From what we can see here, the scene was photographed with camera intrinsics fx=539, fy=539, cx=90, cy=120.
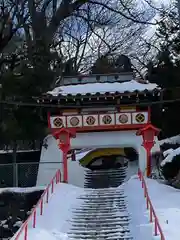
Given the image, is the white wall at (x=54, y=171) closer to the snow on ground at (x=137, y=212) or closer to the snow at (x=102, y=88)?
the snow at (x=102, y=88)

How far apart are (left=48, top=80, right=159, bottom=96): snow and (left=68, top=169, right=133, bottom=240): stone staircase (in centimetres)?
571

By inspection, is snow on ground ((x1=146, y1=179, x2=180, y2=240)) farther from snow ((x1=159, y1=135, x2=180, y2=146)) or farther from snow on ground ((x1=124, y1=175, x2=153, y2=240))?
snow ((x1=159, y1=135, x2=180, y2=146))

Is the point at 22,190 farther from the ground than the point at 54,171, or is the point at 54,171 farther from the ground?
the point at 54,171

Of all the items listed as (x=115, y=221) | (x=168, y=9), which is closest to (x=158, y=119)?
(x=168, y=9)

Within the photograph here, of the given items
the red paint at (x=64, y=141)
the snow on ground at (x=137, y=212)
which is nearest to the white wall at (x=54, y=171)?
the red paint at (x=64, y=141)

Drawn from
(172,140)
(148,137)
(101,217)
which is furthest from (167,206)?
(172,140)

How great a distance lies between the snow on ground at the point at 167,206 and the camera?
12945mm

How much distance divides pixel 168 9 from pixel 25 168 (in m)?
15.5

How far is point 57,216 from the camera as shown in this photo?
16609 millimetres

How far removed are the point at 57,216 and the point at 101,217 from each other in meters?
1.61

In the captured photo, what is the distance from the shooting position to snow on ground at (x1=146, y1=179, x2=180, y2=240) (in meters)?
12.9

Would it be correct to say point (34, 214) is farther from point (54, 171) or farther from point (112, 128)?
point (54, 171)

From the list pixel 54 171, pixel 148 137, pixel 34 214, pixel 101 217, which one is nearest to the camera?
pixel 34 214

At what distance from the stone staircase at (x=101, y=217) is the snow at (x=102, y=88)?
5708 mm
